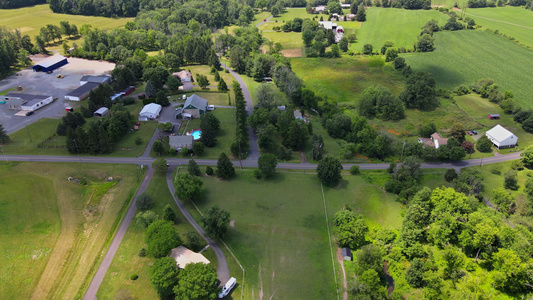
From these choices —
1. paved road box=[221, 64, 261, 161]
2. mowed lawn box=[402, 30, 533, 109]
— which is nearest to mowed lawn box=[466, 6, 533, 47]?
mowed lawn box=[402, 30, 533, 109]

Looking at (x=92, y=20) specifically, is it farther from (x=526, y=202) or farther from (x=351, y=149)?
(x=526, y=202)

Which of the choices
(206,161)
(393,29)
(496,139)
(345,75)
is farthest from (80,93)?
(393,29)

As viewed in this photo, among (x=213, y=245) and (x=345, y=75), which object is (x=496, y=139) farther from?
(x=213, y=245)

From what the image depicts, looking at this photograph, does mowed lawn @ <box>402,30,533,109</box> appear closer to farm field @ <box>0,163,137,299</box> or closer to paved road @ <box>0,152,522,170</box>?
paved road @ <box>0,152,522,170</box>

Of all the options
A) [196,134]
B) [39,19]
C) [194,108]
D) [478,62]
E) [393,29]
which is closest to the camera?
[196,134]

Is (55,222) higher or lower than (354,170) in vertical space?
higher

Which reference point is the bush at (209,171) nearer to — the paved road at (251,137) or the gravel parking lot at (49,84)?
the paved road at (251,137)

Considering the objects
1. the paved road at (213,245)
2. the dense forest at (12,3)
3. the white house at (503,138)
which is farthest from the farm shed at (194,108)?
the dense forest at (12,3)
